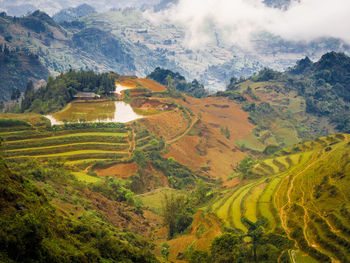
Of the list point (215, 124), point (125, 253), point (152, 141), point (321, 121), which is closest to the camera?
point (125, 253)

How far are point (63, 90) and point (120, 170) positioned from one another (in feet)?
115

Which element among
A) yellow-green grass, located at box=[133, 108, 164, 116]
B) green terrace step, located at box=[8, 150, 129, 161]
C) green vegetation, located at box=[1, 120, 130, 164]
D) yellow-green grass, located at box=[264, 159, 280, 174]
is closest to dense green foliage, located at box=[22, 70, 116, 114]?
yellow-green grass, located at box=[133, 108, 164, 116]

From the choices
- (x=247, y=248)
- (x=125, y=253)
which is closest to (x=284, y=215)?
(x=247, y=248)

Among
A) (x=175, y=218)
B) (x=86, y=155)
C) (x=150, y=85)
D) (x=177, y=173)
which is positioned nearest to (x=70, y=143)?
(x=86, y=155)

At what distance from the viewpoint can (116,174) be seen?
186 ft

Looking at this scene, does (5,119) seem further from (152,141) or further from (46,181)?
(152,141)

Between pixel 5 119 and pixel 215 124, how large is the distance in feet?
207

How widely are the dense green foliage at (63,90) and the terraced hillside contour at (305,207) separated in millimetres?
49738

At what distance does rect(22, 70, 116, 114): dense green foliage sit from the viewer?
76.8 metres

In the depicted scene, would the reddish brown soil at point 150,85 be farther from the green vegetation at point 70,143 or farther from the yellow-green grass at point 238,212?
the yellow-green grass at point 238,212

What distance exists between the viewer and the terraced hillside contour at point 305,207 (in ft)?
82.6

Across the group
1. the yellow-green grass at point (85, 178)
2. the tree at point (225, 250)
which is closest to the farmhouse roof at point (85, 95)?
the yellow-green grass at point (85, 178)

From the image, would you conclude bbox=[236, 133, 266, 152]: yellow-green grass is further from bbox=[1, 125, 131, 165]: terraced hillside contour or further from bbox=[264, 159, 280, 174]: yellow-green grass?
bbox=[1, 125, 131, 165]: terraced hillside contour

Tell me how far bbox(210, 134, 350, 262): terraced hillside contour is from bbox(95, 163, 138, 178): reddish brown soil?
728 inches
